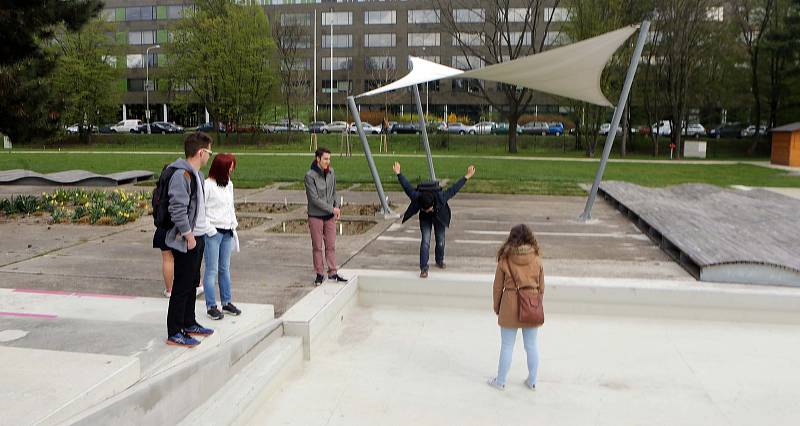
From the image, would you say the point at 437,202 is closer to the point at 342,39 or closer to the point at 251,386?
the point at 251,386

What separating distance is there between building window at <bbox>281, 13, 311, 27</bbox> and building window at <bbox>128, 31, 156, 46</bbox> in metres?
19.3

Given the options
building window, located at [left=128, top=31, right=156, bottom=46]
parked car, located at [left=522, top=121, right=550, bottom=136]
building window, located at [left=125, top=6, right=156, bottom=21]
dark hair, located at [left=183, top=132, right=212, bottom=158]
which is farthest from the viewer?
building window, located at [left=125, top=6, right=156, bottom=21]

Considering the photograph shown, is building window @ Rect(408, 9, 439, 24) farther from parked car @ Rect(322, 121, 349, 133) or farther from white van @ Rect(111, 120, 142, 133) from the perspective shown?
white van @ Rect(111, 120, 142, 133)

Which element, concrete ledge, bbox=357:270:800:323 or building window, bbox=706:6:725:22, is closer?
concrete ledge, bbox=357:270:800:323

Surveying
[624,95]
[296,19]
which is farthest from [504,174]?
[296,19]

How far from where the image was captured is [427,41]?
82.2m

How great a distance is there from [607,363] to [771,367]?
145cm

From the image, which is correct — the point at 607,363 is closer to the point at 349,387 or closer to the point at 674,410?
the point at 674,410

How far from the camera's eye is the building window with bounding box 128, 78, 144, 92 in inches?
3356

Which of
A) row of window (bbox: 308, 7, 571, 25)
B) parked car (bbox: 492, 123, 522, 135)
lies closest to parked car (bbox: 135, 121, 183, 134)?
row of window (bbox: 308, 7, 571, 25)

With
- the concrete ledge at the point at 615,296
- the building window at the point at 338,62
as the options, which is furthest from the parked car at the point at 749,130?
the concrete ledge at the point at 615,296

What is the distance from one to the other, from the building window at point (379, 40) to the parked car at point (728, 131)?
39452mm

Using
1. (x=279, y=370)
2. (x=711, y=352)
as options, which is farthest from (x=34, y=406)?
(x=711, y=352)

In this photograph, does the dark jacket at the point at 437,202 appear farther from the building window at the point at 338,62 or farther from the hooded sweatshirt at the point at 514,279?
the building window at the point at 338,62
